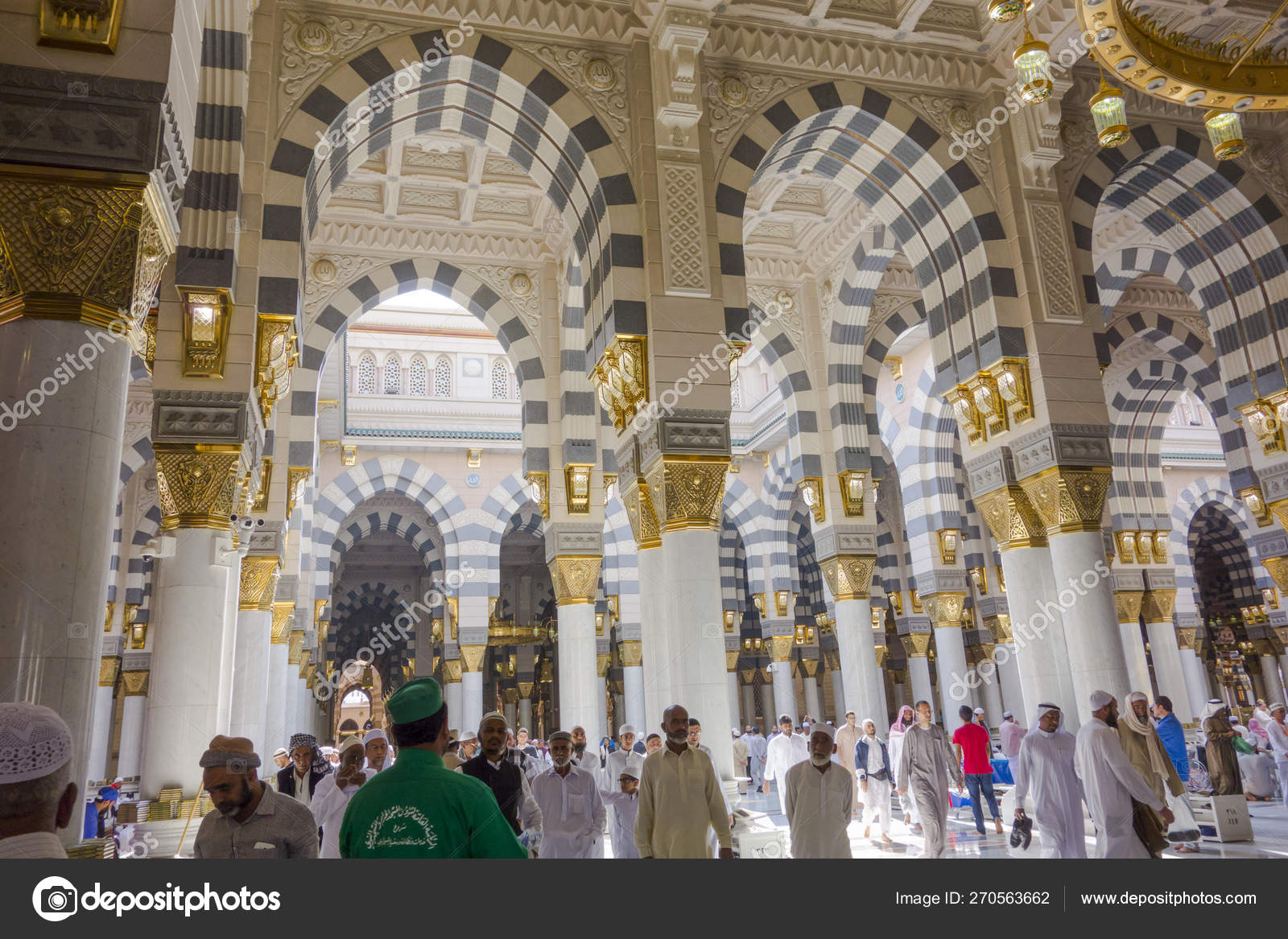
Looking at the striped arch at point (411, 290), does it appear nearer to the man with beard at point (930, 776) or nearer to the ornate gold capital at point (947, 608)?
the man with beard at point (930, 776)

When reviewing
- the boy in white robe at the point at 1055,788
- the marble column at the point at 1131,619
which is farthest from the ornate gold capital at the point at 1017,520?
the marble column at the point at 1131,619

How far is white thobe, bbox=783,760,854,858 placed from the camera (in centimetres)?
381

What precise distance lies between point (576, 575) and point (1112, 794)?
21.1 feet

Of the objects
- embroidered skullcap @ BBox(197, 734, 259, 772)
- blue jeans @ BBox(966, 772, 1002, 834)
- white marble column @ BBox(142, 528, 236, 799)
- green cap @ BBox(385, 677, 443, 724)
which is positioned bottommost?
blue jeans @ BBox(966, 772, 1002, 834)

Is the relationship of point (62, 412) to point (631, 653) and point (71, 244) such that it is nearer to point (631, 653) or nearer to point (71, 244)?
point (71, 244)

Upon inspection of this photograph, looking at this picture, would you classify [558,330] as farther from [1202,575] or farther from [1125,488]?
[1202,575]

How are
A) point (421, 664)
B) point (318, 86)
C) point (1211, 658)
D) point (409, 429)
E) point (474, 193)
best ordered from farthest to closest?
point (1211, 658) → point (421, 664) → point (409, 429) → point (474, 193) → point (318, 86)

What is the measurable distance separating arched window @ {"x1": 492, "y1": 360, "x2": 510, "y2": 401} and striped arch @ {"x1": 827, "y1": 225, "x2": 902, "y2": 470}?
25.8ft

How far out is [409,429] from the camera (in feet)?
53.4

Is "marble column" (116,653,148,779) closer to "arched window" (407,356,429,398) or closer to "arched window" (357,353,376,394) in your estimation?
"arched window" (357,353,376,394)

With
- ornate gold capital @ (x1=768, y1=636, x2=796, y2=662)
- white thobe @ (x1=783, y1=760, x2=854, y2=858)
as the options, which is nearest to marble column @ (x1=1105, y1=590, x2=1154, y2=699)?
ornate gold capital @ (x1=768, y1=636, x2=796, y2=662)

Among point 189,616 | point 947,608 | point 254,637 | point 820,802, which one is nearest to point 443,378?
point 254,637

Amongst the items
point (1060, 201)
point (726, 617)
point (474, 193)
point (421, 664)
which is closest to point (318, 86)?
point (474, 193)

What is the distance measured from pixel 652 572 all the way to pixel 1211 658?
911 inches
